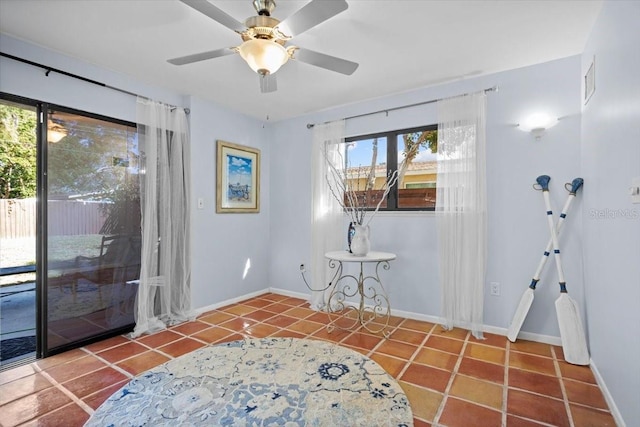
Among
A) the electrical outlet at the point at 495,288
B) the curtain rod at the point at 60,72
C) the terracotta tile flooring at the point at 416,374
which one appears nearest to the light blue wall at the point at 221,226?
the terracotta tile flooring at the point at 416,374

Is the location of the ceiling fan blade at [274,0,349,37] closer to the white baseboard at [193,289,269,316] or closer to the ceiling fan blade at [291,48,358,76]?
the ceiling fan blade at [291,48,358,76]

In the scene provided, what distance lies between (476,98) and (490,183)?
793mm

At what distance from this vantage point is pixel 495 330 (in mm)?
2877

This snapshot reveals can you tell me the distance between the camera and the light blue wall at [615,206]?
1471 millimetres

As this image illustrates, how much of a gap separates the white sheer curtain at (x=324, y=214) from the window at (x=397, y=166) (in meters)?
0.17

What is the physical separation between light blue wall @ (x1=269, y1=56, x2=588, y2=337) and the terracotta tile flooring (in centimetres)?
34

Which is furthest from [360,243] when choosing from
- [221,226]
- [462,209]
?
[221,226]

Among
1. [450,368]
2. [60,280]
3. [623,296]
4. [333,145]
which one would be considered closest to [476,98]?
[333,145]

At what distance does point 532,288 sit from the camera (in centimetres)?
262

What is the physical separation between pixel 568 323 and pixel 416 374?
49.3 inches

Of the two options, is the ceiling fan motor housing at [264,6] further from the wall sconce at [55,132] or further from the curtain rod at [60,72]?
→ the wall sconce at [55,132]

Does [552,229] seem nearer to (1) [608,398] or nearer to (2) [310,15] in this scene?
(1) [608,398]

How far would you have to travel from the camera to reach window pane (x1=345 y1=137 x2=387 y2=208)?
11.7 ft

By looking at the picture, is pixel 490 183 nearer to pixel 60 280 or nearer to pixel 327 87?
pixel 327 87
